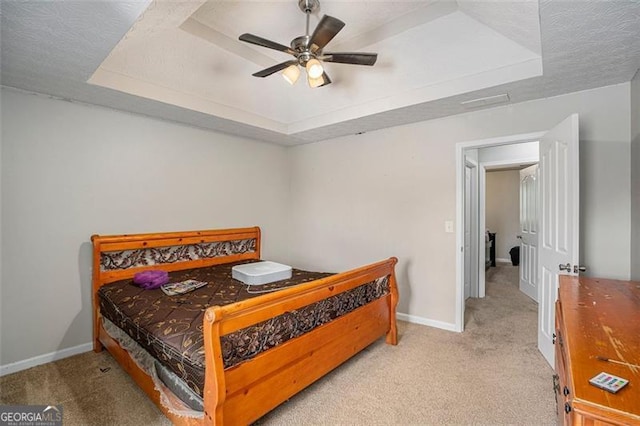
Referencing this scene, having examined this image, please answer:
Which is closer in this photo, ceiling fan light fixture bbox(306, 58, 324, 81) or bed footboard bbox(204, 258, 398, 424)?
bed footboard bbox(204, 258, 398, 424)

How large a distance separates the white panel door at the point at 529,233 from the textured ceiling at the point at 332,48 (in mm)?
2662

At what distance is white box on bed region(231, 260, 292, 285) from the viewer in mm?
2889

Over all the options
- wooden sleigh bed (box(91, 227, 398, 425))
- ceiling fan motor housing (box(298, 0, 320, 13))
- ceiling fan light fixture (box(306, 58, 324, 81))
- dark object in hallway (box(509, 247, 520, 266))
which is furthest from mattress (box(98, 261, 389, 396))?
dark object in hallway (box(509, 247, 520, 266))

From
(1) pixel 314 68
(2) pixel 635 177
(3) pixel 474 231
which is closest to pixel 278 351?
(1) pixel 314 68

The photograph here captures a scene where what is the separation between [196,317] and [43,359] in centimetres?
185

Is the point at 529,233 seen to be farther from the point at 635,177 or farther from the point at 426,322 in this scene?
the point at 635,177

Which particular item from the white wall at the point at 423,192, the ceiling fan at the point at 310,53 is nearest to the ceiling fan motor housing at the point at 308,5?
the ceiling fan at the point at 310,53

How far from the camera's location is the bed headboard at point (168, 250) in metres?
2.95

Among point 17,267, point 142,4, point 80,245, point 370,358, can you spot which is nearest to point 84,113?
point 80,245

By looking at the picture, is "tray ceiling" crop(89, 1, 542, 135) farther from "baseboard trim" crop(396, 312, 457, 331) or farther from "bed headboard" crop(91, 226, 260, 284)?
"baseboard trim" crop(396, 312, 457, 331)

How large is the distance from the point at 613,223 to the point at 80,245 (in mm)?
4693

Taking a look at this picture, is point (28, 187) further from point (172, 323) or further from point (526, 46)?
point (526, 46)

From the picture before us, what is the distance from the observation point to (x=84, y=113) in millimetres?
2939

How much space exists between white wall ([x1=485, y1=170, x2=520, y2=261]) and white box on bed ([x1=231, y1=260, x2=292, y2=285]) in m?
7.09
